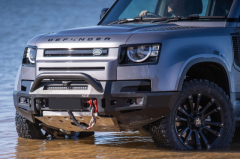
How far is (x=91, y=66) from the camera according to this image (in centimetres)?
589

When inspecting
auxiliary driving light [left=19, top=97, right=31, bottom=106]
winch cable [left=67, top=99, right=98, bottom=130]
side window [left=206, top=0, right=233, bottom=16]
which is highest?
side window [left=206, top=0, right=233, bottom=16]

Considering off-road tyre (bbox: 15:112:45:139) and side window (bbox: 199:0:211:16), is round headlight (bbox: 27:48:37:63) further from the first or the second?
side window (bbox: 199:0:211:16)

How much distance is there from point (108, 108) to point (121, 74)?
1.11 feet

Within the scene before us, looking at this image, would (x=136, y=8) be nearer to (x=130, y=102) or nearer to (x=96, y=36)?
(x=96, y=36)

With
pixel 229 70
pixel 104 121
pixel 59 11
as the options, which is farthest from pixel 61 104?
pixel 59 11

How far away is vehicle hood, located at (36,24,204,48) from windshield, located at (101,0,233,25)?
22.0 inches

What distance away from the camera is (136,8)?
299 inches

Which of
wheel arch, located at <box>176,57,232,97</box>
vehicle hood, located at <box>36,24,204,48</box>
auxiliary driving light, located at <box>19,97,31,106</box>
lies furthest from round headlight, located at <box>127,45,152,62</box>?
auxiliary driving light, located at <box>19,97,31,106</box>

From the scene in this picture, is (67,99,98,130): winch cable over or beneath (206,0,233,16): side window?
beneath

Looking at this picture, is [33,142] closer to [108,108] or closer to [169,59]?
[108,108]

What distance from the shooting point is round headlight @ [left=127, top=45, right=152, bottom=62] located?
5.87 m

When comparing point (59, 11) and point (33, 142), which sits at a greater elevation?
point (59, 11)

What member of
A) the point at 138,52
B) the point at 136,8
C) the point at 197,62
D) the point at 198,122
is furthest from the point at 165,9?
the point at 198,122

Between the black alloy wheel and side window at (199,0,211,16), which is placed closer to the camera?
the black alloy wheel
